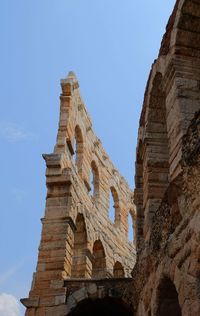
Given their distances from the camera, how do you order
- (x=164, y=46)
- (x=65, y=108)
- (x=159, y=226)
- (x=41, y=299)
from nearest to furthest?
1. (x=159, y=226)
2. (x=164, y=46)
3. (x=41, y=299)
4. (x=65, y=108)

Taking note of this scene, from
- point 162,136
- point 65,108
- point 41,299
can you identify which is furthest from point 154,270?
point 65,108

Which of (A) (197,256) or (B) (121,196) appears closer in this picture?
(A) (197,256)

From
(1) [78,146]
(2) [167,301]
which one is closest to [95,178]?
(1) [78,146]

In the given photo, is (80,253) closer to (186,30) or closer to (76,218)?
(76,218)

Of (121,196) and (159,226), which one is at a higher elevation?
(121,196)

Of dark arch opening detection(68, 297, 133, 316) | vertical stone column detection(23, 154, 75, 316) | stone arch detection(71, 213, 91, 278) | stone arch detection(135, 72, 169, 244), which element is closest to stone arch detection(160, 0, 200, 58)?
→ stone arch detection(135, 72, 169, 244)

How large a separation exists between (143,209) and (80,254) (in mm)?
4331

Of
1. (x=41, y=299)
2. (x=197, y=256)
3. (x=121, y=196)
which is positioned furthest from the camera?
(x=121, y=196)

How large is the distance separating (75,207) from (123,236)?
6008 millimetres

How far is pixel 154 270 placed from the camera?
6.57 metres

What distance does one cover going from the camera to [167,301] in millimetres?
6230

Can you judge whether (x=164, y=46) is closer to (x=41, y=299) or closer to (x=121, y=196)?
(x=41, y=299)

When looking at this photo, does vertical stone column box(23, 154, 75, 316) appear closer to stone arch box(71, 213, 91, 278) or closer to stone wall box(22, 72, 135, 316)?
stone wall box(22, 72, 135, 316)

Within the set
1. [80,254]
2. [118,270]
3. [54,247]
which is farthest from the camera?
[118,270]
